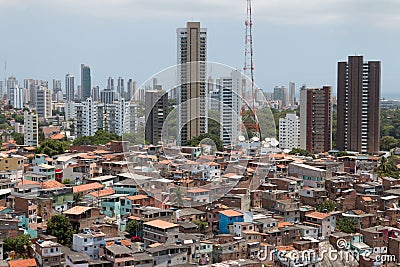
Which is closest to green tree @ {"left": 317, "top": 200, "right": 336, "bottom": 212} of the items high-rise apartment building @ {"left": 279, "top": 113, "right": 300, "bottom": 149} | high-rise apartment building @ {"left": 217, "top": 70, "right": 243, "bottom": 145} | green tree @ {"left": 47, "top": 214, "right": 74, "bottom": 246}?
high-rise apartment building @ {"left": 217, "top": 70, "right": 243, "bottom": 145}

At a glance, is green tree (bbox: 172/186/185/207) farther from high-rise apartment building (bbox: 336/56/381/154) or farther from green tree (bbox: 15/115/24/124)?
green tree (bbox: 15/115/24/124)

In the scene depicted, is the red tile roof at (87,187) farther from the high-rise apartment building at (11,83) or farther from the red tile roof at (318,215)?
the high-rise apartment building at (11,83)

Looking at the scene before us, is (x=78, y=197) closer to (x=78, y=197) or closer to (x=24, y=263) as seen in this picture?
(x=78, y=197)

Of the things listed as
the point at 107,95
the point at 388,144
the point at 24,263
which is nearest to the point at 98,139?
the point at 388,144

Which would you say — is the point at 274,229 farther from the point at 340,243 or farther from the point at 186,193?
the point at 186,193

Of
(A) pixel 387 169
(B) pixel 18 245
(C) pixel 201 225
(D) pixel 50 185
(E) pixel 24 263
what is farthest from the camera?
(A) pixel 387 169

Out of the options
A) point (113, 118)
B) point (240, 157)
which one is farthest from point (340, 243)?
point (113, 118)

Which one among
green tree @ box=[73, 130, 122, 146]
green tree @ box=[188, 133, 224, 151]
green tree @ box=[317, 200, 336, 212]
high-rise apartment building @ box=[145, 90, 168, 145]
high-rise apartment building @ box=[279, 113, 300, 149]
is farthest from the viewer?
high-rise apartment building @ box=[279, 113, 300, 149]
